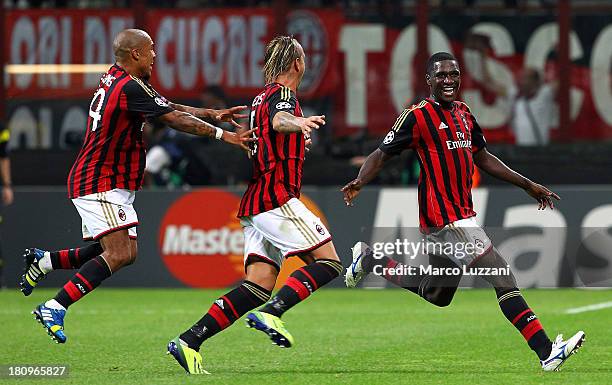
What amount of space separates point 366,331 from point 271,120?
3.58 m

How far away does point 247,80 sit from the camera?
744 inches

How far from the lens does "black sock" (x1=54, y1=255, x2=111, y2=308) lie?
930 centimetres

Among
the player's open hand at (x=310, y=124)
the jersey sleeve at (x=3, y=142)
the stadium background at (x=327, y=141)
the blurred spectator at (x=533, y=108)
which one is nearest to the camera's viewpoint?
the player's open hand at (x=310, y=124)

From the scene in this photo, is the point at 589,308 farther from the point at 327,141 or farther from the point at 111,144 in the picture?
the point at 111,144

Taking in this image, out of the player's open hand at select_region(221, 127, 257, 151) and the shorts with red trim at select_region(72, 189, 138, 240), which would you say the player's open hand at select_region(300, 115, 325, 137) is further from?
the shorts with red trim at select_region(72, 189, 138, 240)

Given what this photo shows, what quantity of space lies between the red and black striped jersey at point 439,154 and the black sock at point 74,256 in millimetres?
2184

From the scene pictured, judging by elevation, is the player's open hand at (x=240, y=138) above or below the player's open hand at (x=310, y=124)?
below

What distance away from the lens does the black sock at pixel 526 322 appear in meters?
8.84

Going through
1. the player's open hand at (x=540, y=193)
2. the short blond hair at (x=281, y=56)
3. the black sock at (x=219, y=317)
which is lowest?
the black sock at (x=219, y=317)

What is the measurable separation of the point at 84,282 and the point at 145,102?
48.9 inches

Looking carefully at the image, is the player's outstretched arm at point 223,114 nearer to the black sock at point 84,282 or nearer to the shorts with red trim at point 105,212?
the shorts with red trim at point 105,212

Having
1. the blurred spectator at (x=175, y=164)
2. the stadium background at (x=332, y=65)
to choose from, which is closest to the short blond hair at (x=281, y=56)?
the blurred spectator at (x=175, y=164)

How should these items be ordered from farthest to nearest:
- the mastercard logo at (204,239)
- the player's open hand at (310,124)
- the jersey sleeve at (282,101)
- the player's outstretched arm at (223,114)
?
the mastercard logo at (204,239) < the player's outstretched arm at (223,114) < the jersey sleeve at (282,101) < the player's open hand at (310,124)

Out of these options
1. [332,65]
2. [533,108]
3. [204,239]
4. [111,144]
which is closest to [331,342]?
[111,144]
